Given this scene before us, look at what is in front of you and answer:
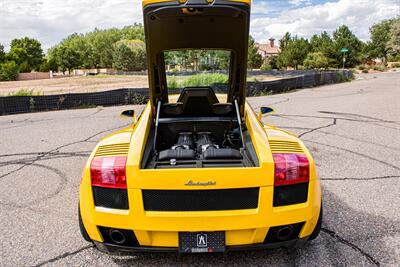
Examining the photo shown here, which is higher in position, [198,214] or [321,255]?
[198,214]

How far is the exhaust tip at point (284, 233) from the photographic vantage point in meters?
2.48

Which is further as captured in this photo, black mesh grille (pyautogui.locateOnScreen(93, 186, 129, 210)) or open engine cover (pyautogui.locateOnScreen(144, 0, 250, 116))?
open engine cover (pyautogui.locateOnScreen(144, 0, 250, 116))

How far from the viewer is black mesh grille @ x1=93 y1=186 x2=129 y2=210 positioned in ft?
7.99

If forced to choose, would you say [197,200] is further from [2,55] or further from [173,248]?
[2,55]

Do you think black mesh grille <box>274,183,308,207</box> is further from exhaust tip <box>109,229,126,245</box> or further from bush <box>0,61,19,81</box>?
bush <box>0,61,19,81</box>

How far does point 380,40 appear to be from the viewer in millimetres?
90938

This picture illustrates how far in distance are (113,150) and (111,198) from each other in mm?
431

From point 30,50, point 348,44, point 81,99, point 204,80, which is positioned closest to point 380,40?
point 348,44

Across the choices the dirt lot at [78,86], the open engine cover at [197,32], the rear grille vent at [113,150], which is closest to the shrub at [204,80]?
the open engine cover at [197,32]

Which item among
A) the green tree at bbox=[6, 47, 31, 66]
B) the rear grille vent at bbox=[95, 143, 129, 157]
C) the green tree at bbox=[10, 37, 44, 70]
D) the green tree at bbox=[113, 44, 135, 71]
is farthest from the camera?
the green tree at bbox=[113, 44, 135, 71]

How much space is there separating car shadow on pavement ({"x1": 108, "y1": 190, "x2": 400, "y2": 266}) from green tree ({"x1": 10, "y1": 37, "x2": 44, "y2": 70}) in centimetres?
9687

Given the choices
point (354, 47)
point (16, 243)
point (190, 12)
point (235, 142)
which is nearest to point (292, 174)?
point (235, 142)

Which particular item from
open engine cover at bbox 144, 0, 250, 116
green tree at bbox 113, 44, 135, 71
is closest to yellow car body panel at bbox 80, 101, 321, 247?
open engine cover at bbox 144, 0, 250, 116

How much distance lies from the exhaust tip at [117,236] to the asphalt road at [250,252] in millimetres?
390
